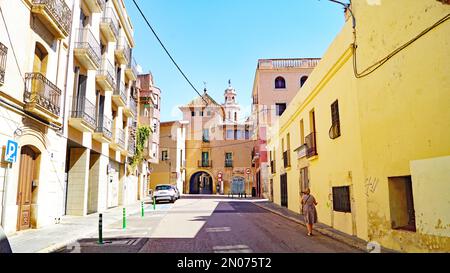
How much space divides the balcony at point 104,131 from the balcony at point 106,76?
173 centimetres

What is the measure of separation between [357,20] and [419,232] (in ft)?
19.1

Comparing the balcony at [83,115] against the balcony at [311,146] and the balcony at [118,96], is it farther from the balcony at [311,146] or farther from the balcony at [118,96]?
the balcony at [311,146]

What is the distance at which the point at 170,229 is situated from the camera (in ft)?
38.8

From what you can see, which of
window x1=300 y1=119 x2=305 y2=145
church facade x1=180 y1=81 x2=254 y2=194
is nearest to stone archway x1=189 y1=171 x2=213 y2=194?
church facade x1=180 y1=81 x2=254 y2=194

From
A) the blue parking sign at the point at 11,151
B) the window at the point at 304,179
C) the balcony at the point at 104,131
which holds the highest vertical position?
the balcony at the point at 104,131

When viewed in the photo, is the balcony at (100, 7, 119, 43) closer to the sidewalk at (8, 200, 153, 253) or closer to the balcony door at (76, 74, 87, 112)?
the balcony door at (76, 74, 87, 112)

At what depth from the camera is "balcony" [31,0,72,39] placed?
34.9 ft

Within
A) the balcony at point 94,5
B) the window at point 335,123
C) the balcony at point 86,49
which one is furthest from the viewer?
the balcony at point 94,5

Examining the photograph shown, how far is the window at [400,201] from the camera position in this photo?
309 inches

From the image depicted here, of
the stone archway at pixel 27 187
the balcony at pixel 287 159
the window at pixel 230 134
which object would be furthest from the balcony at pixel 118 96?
the window at pixel 230 134

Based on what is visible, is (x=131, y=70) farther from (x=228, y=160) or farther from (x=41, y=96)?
(x=228, y=160)

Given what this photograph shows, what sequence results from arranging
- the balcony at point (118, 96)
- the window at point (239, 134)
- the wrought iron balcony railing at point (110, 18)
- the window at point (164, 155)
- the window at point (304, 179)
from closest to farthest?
the window at point (304, 179) < the wrought iron balcony railing at point (110, 18) < the balcony at point (118, 96) < the window at point (164, 155) < the window at point (239, 134)

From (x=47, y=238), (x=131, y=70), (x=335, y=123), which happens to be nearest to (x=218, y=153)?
(x=131, y=70)
